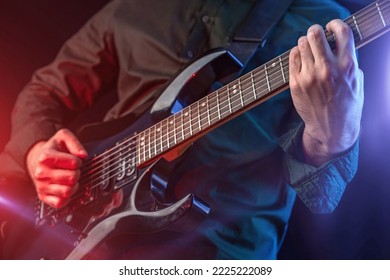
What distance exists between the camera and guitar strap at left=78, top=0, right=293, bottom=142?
91 centimetres

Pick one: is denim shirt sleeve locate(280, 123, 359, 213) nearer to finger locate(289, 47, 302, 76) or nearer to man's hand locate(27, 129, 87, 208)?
finger locate(289, 47, 302, 76)

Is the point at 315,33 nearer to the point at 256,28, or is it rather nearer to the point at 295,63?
the point at 295,63

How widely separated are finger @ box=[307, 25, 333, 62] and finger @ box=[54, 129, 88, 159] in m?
0.45

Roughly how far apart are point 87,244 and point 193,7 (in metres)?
0.49

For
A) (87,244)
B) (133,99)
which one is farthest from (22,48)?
(87,244)

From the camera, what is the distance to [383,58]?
2.75 ft

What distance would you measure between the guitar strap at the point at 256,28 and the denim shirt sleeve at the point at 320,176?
168 mm

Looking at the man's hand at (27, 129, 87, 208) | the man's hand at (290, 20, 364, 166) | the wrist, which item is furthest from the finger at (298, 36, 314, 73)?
the man's hand at (27, 129, 87, 208)

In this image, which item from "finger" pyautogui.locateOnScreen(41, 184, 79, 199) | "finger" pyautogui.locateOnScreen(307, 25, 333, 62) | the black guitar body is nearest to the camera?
"finger" pyautogui.locateOnScreen(307, 25, 333, 62)

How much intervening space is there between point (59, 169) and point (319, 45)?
1.65ft

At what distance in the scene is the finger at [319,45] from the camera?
71cm

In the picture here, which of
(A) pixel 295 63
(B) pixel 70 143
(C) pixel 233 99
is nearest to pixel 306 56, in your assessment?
(A) pixel 295 63

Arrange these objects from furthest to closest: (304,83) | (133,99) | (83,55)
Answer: (83,55), (133,99), (304,83)
